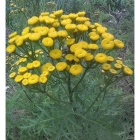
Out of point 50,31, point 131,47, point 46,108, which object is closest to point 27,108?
point 46,108

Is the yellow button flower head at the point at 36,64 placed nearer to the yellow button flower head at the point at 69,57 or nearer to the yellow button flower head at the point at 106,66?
the yellow button flower head at the point at 69,57

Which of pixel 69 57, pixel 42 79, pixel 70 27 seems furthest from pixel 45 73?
pixel 70 27

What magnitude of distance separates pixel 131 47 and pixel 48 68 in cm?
214

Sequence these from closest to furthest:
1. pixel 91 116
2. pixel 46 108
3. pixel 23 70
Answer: pixel 23 70 → pixel 91 116 → pixel 46 108

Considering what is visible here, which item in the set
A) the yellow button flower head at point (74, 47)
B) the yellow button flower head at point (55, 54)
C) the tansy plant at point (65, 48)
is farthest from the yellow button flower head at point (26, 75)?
the yellow button flower head at point (74, 47)

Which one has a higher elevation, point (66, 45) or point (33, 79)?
point (66, 45)

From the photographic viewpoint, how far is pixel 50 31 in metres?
1.58

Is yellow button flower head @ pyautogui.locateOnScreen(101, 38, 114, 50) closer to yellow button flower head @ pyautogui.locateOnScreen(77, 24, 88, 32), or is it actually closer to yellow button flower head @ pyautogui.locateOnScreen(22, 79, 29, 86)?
yellow button flower head @ pyautogui.locateOnScreen(77, 24, 88, 32)

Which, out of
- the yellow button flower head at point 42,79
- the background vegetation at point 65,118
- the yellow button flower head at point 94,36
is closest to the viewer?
the yellow button flower head at point 42,79

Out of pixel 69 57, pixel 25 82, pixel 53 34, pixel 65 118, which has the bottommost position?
pixel 65 118

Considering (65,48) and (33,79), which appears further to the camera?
(65,48)

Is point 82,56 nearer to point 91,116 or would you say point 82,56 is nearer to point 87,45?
point 87,45

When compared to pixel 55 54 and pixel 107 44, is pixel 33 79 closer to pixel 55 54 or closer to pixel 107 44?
pixel 55 54

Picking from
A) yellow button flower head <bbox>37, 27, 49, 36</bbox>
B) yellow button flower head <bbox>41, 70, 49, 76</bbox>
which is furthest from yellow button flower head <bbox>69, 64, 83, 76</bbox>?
yellow button flower head <bbox>37, 27, 49, 36</bbox>
